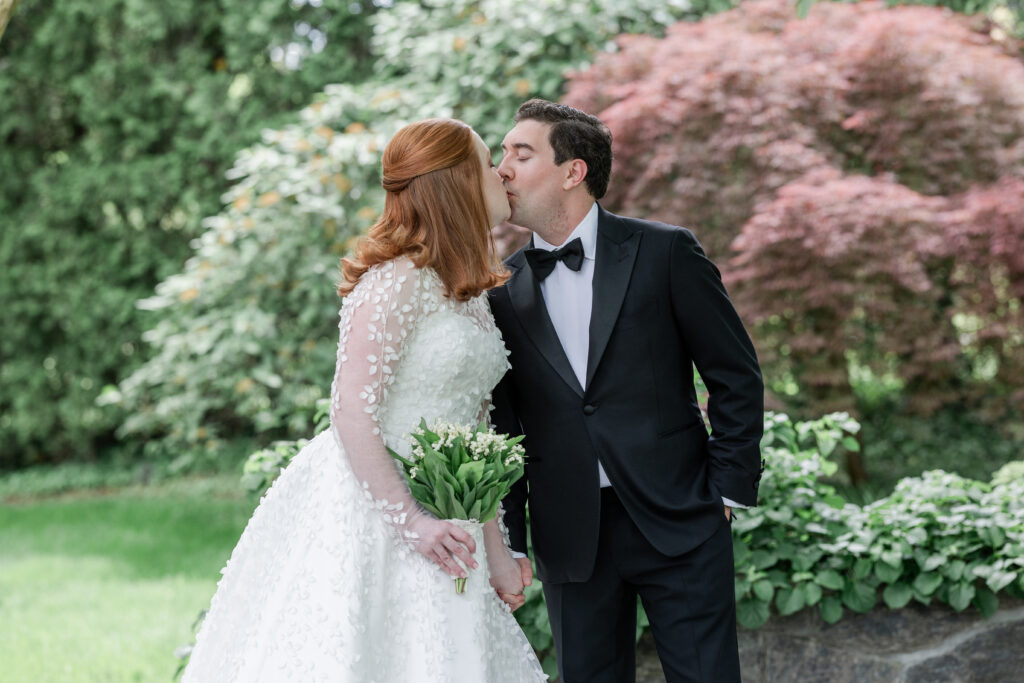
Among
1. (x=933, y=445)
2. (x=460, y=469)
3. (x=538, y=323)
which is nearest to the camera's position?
(x=460, y=469)

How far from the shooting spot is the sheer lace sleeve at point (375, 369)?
238 centimetres

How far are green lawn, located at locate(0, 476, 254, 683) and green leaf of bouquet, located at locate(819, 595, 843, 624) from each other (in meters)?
2.13

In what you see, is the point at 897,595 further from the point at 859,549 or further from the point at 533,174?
the point at 533,174

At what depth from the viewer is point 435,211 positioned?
8.07 feet

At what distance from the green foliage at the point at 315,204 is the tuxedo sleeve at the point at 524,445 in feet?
11.9

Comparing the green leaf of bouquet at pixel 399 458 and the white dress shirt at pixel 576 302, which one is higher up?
the white dress shirt at pixel 576 302

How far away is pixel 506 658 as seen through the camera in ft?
8.48

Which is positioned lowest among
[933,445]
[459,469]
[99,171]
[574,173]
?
[933,445]

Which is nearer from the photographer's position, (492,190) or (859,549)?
(492,190)

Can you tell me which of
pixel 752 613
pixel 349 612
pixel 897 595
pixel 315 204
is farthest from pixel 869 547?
pixel 315 204

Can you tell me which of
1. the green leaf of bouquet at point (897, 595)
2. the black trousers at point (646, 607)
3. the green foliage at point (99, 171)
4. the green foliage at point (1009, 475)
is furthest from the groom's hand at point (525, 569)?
the green foliage at point (99, 171)

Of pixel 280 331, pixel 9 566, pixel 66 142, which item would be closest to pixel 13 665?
pixel 9 566

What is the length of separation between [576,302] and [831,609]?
4.92ft

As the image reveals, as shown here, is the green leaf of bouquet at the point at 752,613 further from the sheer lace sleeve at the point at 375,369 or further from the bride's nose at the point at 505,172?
the bride's nose at the point at 505,172
